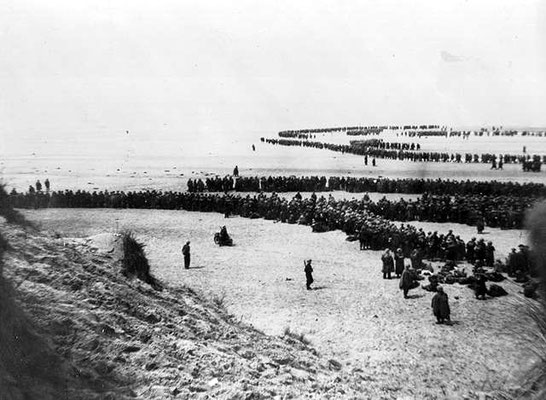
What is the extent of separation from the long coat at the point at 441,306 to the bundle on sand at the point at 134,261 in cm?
675

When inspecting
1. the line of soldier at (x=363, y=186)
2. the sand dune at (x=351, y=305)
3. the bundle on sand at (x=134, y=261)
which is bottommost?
the sand dune at (x=351, y=305)

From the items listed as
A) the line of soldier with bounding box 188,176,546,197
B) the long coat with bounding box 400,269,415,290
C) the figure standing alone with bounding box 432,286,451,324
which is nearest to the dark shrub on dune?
the figure standing alone with bounding box 432,286,451,324

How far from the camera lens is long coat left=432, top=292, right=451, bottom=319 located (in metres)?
12.7

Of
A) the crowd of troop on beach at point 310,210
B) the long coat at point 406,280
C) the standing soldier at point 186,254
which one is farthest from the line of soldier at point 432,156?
the standing soldier at point 186,254

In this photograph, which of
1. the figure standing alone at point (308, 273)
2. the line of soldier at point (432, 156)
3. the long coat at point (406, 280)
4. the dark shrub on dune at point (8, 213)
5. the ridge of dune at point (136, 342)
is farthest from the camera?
the line of soldier at point (432, 156)

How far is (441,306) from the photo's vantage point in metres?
12.8

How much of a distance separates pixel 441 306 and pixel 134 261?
7.43 m

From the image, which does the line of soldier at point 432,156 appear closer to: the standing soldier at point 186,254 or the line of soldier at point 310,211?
the line of soldier at point 310,211

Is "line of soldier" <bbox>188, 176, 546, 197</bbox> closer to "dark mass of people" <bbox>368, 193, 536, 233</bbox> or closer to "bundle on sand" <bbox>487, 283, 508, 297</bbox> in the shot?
"dark mass of people" <bbox>368, 193, 536, 233</bbox>

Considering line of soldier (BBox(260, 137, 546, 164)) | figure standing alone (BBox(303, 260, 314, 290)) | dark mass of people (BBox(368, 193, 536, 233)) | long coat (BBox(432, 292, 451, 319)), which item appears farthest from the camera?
line of soldier (BBox(260, 137, 546, 164))

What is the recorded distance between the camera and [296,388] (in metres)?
6.98

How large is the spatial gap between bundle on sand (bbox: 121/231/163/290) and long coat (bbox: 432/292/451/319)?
6.75 metres

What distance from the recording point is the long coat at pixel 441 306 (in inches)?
501

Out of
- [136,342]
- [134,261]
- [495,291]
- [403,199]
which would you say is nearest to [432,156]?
[403,199]
